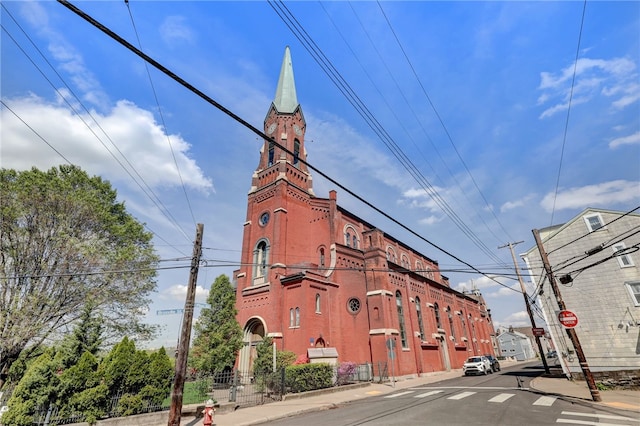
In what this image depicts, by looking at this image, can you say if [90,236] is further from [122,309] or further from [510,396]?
[510,396]

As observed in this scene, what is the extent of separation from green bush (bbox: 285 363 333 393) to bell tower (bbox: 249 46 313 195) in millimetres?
17586

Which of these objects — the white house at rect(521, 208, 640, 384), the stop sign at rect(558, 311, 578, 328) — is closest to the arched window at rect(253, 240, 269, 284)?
the white house at rect(521, 208, 640, 384)

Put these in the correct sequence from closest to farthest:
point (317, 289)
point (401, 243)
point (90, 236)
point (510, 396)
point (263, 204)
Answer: point (510, 396) → point (90, 236) → point (317, 289) → point (263, 204) → point (401, 243)

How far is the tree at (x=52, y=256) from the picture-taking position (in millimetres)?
16953

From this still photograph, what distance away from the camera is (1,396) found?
470 inches

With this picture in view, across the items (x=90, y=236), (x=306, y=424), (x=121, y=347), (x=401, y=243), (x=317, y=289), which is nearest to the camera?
(x=306, y=424)

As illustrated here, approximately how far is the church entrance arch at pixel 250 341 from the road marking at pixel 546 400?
58.9ft

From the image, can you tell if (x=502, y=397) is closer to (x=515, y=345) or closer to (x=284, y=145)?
(x=284, y=145)

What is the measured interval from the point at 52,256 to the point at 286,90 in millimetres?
28341

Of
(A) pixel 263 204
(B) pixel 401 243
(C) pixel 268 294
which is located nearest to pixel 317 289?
(C) pixel 268 294

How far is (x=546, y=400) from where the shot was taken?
39.9 ft

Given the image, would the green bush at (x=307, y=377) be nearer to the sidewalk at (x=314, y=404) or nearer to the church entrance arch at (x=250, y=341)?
the sidewalk at (x=314, y=404)

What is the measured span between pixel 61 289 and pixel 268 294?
13386 millimetres

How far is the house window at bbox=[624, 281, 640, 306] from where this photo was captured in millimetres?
17230
